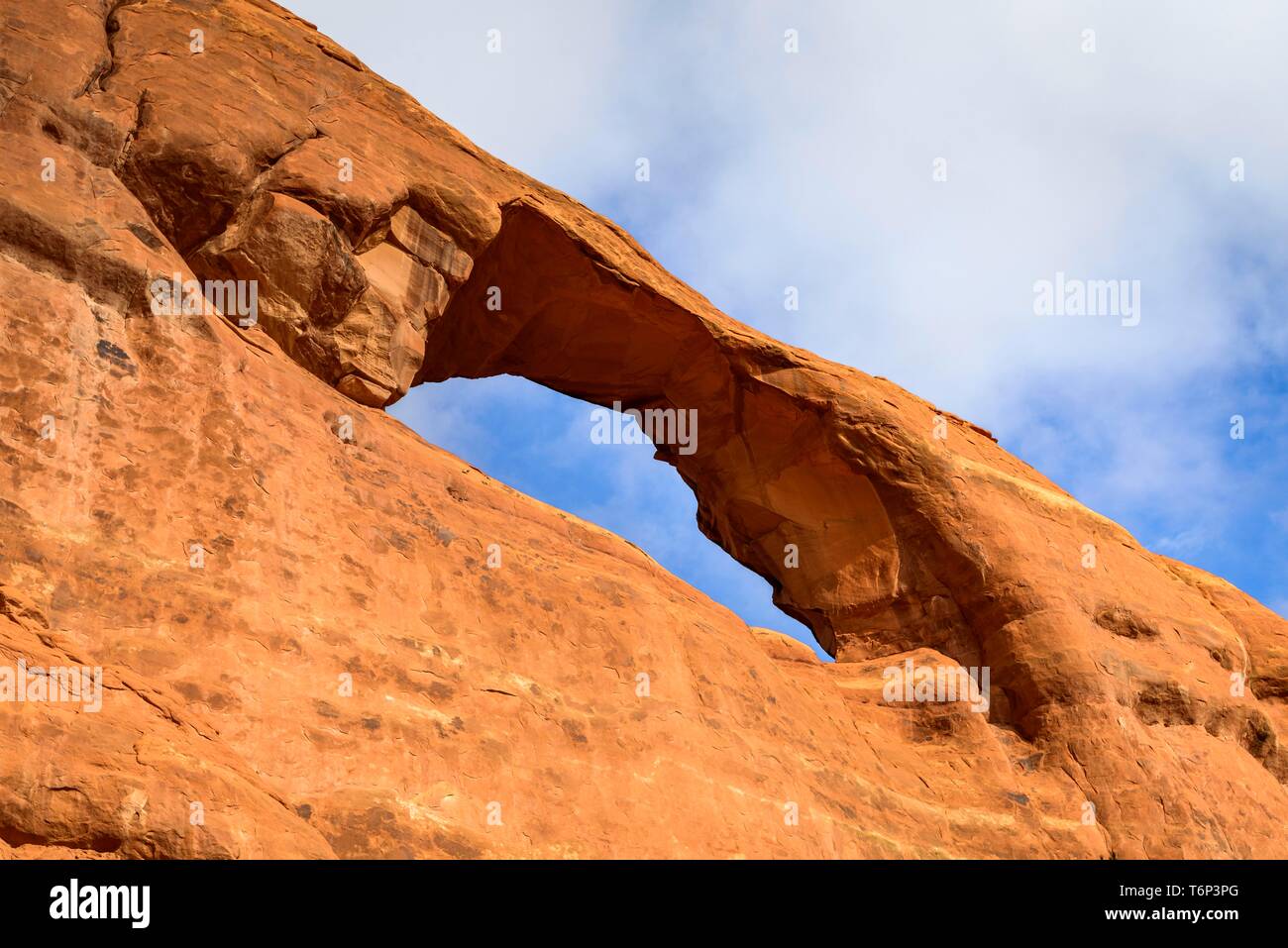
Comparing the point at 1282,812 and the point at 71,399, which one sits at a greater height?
the point at 71,399

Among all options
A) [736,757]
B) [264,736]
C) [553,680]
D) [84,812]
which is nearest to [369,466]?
[553,680]

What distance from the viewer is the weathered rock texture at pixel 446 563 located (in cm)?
839

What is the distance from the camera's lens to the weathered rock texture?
8391mm

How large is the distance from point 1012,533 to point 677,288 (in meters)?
5.24

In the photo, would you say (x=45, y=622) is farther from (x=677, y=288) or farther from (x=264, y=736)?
(x=677, y=288)

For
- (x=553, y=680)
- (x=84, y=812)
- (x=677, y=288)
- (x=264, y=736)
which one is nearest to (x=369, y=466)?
(x=553, y=680)

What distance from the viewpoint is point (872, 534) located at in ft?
57.9

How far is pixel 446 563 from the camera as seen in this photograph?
1072cm

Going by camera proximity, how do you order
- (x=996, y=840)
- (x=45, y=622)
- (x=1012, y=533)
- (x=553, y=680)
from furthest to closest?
(x=1012, y=533) → (x=996, y=840) → (x=553, y=680) → (x=45, y=622)

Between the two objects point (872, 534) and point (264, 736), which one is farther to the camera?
point (872, 534)

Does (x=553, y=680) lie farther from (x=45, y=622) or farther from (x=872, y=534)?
(x=872, y=534)

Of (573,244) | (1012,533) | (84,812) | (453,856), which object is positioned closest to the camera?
(84,812)
